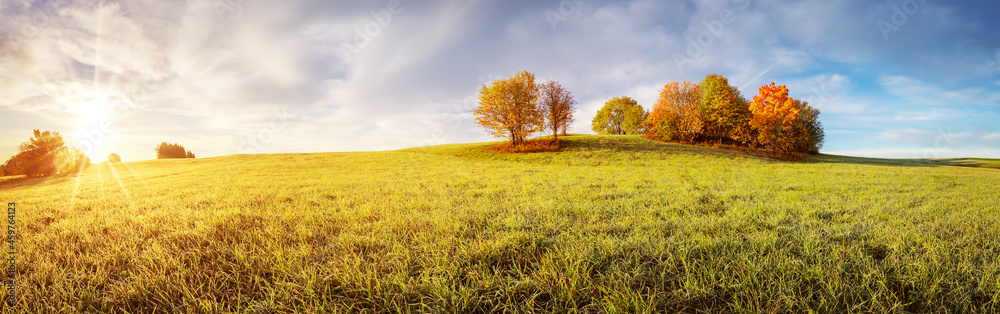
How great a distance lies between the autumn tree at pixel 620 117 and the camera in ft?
191

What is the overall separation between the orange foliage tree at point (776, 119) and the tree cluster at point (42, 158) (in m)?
55.6

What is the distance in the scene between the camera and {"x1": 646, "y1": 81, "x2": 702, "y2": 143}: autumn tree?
119ft

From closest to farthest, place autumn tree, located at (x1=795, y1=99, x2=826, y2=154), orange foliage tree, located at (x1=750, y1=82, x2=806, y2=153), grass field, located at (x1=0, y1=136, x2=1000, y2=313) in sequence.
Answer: grass field, located at (x1=0, y1=136, x2=1000, y2=313)
orange foliage tree, located at (x1=750, y1=82, x2=806, y2=153)
autumn tree, located at (x1=795, y1=99, x2=826, y2=154)

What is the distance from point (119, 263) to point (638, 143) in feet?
119

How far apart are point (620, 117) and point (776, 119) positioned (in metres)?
33.7

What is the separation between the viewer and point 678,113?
123ft

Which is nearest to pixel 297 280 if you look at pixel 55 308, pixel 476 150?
pixel 55 308

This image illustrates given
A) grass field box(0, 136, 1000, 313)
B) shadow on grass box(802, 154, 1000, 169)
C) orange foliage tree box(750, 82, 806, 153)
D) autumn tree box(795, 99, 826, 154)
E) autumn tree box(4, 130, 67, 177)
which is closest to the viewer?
grass field box(0, 136, 1000, 313)

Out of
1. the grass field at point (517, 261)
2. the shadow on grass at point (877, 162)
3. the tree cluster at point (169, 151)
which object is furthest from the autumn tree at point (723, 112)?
the tree cluster at point (169, 151)

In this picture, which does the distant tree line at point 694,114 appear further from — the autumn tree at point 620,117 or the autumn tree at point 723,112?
the autumn tree at point 620,117

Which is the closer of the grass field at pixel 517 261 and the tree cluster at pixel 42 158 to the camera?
the grass field at pixel 517 261

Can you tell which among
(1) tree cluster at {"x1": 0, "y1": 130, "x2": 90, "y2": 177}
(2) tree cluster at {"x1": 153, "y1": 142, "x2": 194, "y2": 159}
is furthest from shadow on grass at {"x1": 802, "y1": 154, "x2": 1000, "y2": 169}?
(2) tree cluster at {"x1": 153, "y1": 142, "x2": 194, "y2": 159}

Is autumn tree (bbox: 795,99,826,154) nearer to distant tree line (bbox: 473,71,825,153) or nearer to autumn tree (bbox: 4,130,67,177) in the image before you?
distant tree line (bbox: 473,71,825,153)

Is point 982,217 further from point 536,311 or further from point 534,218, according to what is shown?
point 536,311
